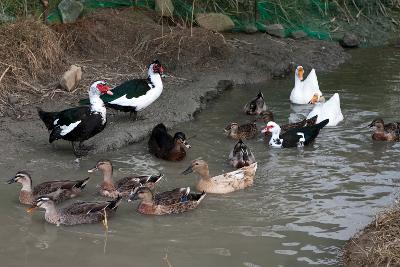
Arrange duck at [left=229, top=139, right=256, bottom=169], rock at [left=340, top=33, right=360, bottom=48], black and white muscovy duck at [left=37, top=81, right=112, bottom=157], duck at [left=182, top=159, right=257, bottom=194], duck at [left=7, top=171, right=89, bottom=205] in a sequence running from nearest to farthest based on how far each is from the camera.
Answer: duck at [left=7, top=171, right=89, bottom=205]
duck at [left=182, top=159, right=257, bottom=194]
duck at [left=229, top=139, right=256, bottom=169]
black and white muscovy duck at [left=37, top=81, right=112, bottom=157]
rock at [left=340, top=33, right=360, bottom=48]

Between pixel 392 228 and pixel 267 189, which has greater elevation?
pixel 392 228

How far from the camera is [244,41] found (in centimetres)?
1466

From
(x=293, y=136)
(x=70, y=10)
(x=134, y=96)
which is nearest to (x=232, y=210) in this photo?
(x=293, y=136)

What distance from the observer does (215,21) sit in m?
14.7

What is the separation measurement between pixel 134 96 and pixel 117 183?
2.41 metres

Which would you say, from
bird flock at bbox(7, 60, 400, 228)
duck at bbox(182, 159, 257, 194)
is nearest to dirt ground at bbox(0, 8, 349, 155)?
bird flock at bbox(7, 60, 400, 228)

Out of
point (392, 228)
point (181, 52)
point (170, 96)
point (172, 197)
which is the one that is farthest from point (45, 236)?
point (181, 52)

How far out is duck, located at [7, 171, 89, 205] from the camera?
26.6ft

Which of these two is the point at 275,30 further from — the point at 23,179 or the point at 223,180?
the point at 23,179

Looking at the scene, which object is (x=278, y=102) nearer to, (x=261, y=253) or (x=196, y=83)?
(x=196, y=83)

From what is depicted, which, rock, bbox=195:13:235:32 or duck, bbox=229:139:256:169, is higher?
rock, bbox=195:13:235:32

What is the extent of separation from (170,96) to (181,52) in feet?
6.03

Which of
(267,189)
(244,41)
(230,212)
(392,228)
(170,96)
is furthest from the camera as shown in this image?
(244,41)

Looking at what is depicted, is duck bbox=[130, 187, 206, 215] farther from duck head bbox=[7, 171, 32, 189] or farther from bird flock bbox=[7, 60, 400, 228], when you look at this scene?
duck head bbox=[7, 171, 32, 189]
